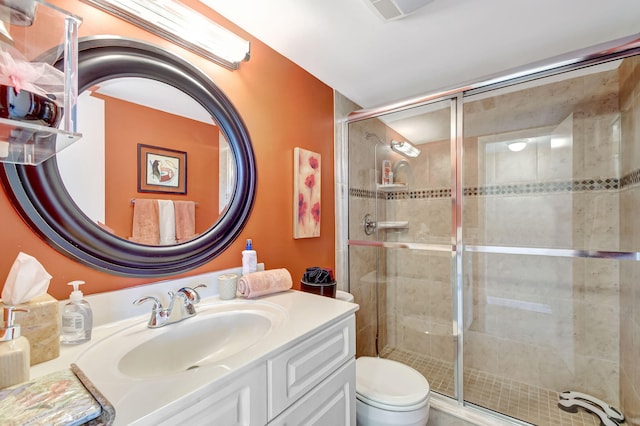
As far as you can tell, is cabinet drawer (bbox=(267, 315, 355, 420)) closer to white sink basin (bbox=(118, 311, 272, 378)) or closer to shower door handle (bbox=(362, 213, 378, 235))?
white sink basin (bbox=(118, 311, 272, 378))

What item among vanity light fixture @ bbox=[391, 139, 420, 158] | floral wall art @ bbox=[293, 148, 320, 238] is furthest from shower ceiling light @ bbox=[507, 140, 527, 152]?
floral wall art @ bbox=[293, 148, 320, 238]

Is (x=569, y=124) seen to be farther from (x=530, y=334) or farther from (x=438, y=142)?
(x=530, y=334)

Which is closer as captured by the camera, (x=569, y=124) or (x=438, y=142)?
(x=569, y=124)

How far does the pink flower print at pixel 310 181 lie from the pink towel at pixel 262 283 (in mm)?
607

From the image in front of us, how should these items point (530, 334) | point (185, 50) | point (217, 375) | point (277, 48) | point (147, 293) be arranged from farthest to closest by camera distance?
point (530, 334) → point (277, 48) → point (185, 50) → point (147, 293) → point (217, 375)

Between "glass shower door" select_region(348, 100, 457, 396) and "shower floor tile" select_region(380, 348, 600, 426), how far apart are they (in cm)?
4

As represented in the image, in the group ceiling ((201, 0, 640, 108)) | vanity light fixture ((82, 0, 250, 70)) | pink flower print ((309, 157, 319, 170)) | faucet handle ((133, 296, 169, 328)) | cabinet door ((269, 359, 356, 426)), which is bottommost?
cabinet door ((269, 359, 356, 426))

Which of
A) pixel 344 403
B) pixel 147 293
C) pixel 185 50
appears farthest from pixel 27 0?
pixel 344 403

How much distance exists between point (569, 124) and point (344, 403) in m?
2.19

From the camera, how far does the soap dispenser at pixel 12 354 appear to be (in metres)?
0.51

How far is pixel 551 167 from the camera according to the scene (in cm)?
190

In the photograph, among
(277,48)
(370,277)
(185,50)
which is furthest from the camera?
(370,277)

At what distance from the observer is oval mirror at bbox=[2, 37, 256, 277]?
812 millimetres

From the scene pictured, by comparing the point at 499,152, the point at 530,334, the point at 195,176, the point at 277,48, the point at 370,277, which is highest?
the point at 277,48
